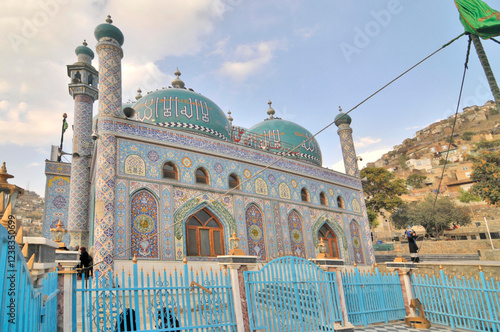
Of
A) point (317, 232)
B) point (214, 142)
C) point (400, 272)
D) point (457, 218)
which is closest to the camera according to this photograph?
point (400, 272)

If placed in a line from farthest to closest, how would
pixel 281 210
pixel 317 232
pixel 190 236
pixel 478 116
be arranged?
pixel 478 116 < pixel 317 232 < pixel 281 210 < pixel 190 236

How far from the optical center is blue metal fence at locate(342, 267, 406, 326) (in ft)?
25.5

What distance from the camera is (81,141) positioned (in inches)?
550

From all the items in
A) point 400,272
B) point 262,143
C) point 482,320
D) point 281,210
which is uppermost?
point 262,143

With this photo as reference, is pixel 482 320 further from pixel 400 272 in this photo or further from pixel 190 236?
pixel 190 236

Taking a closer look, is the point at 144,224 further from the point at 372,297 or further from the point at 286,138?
the point at 286,138

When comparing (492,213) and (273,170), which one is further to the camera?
(492,213)

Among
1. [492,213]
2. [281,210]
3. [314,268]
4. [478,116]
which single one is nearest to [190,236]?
[281,210]

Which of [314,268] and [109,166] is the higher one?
[109,166]

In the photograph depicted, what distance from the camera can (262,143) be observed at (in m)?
18.1

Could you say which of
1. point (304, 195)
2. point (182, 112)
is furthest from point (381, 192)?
point (182, 112)

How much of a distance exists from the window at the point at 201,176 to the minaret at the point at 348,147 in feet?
30.8

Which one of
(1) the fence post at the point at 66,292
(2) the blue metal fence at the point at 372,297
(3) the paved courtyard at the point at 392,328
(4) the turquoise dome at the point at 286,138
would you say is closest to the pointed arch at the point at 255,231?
(2) the blue metal fence at the point at 372,297

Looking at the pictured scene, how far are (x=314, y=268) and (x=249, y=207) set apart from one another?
6120 millimetres
